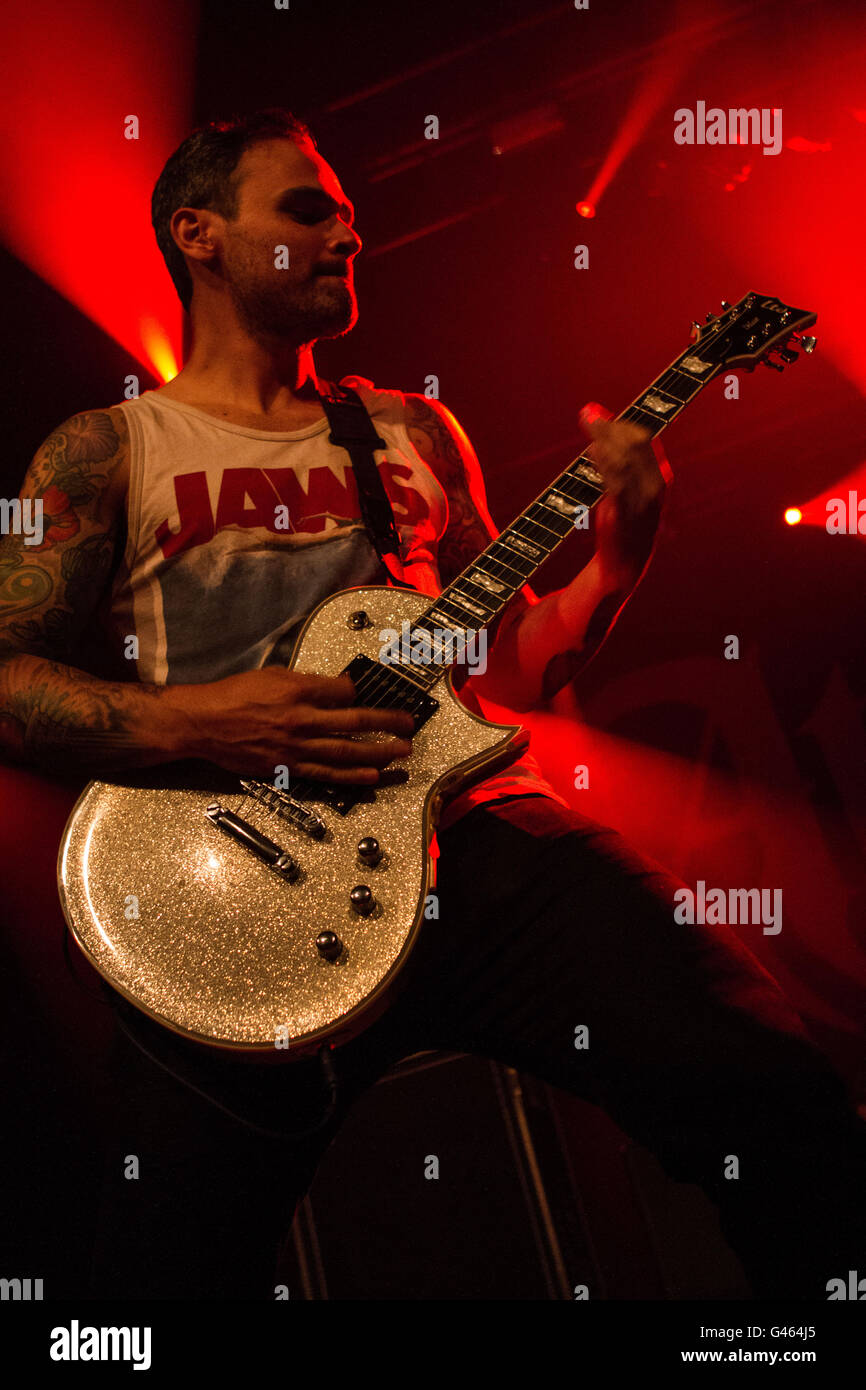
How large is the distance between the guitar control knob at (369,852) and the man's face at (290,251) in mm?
1377

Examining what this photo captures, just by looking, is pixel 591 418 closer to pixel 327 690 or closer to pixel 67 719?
pixel 327 690

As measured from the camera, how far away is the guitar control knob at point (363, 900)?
5.31 feet

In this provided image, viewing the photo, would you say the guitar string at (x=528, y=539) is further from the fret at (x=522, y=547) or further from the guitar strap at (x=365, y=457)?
the guitar strap at (x=365, y=457)

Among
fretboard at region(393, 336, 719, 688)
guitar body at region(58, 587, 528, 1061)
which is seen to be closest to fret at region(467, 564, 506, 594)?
fretboard at region(393, 336, 719, 688)

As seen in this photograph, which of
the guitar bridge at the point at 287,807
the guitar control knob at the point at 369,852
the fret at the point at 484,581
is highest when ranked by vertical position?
the fret at the point at 484,581

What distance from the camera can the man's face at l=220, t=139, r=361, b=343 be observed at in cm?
238

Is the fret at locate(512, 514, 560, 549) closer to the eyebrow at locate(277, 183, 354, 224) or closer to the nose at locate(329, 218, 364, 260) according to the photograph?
the nose at locate(329, 218, 364, 260)

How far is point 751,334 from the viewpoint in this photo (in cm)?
221

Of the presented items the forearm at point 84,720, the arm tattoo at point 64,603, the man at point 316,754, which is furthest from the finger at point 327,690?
the arm tattoo at point 64,603

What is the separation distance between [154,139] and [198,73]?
0.93 feet

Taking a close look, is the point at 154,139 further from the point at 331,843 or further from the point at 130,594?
the point at 331,843

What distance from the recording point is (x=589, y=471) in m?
2.10
